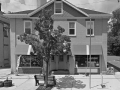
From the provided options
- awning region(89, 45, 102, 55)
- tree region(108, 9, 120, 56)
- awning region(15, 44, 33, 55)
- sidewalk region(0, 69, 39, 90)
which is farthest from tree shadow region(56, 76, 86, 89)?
tree region(108, 9, 120, 56)

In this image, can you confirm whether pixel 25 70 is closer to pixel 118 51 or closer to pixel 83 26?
pixel 83 26

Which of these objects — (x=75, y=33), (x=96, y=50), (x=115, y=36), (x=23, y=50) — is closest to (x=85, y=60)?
(x=96, y=50)

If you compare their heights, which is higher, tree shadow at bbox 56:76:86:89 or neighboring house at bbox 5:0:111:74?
neighboring house at bbox 5:0:111:74

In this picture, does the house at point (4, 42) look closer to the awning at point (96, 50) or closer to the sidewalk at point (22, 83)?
the sidewalk at point (22, 83)

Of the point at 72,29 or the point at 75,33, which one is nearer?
the point at 75,33

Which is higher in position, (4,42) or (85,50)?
(4,42)

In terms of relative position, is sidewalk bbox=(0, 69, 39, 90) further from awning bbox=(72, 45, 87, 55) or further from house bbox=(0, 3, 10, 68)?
house bbox=(0, 3, 10, 68)

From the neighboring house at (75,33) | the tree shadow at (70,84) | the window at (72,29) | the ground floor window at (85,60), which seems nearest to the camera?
the tree shadow at (70,84)

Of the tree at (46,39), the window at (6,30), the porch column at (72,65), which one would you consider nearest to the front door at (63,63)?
the porch column at (72,65)

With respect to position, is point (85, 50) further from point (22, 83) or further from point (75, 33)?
point (22, 83)

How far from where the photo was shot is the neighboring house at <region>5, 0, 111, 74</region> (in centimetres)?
1620

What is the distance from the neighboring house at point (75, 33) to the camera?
53.2 feet

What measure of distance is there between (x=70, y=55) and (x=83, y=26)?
3877mm

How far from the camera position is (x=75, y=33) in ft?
54.9
